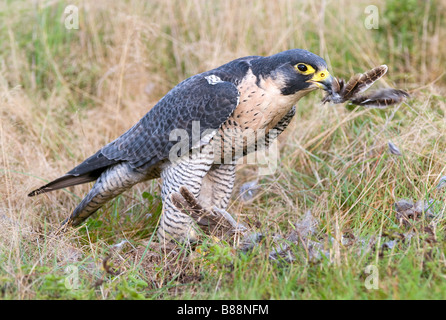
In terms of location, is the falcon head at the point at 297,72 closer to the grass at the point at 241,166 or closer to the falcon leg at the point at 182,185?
the falcon leg at the point at 182,185

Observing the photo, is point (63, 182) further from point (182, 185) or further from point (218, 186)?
point (218, 186)

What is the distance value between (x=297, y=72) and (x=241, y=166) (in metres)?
1.76

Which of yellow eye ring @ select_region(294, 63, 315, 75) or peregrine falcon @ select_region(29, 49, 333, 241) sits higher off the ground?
yellow eye ring @ select_region(294, 63, 315, 75)

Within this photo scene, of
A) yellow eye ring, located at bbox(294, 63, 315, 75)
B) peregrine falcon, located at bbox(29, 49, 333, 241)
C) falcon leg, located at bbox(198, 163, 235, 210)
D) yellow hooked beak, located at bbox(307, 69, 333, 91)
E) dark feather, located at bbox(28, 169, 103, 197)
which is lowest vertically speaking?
falcon leg, located at bbox(198, 163, 235, 210)

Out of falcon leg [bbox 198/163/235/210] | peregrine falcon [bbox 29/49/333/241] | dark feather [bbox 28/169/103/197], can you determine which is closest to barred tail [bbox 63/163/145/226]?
peregrine falcon [bbox 29/49/333/241]

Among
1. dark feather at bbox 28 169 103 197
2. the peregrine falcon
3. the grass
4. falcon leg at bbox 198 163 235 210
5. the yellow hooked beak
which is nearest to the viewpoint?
the grass

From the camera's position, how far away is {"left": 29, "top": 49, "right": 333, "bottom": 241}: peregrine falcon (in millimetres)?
3666

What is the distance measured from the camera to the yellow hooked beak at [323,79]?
3553mm

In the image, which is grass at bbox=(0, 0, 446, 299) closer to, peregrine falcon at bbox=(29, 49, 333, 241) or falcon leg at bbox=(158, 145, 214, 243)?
falcon leg at bbox=(158, 145, 214, 243)

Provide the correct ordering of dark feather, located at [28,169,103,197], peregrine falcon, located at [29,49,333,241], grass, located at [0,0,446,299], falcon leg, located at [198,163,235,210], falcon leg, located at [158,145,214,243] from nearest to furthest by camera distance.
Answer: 1. grass, located at [0,0,446,299]
2. peregrine falcon, located at [29,49,333,241]
3. falcon leg, located at [158,145,214,243]
4. dark feather, located at [28,169,103,197]
5. falcon leg, located at [198,163,235,210]

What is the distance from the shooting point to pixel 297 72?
3.61m

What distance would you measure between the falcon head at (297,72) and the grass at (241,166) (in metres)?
0.90

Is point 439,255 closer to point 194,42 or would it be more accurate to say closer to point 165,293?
point 165,293

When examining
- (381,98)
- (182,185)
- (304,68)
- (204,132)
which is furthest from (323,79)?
(182,185)
